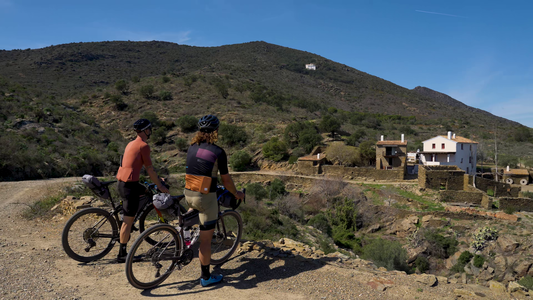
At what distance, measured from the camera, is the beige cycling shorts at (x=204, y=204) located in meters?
3.43

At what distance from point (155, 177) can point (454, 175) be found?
23.5 metres

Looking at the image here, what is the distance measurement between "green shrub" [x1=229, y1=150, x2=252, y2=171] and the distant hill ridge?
33309 mm

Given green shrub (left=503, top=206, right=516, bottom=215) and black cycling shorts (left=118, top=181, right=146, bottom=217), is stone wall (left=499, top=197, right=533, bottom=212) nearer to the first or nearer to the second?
green shrub (left=503, top=206, right=516, bottom=215)

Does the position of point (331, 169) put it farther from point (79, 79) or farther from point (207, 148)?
point (79, 79)

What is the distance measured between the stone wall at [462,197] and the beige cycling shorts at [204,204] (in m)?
21.7

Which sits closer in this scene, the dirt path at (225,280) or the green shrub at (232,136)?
the dirt path at (225,280)

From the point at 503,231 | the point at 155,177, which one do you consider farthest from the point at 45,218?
the point at 503,231

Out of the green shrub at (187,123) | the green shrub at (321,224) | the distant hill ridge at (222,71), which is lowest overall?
the green shrub at (321,224)

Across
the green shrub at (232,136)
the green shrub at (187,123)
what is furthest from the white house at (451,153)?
the green shrub at (187,123)

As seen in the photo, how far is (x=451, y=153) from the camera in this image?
2816 cm

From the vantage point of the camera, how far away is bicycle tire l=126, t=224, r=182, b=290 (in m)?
3.43

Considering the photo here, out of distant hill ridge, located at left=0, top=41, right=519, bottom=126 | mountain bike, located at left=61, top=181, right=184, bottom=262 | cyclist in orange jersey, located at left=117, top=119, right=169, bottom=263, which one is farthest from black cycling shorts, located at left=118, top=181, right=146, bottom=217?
distant hill ridge, located at left=0, top=41, right=519, bottom=126

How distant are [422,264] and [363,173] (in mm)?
13132

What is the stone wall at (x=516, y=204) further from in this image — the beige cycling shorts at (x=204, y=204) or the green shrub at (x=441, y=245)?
the beige cycling shorts at (x=204, y=204)
